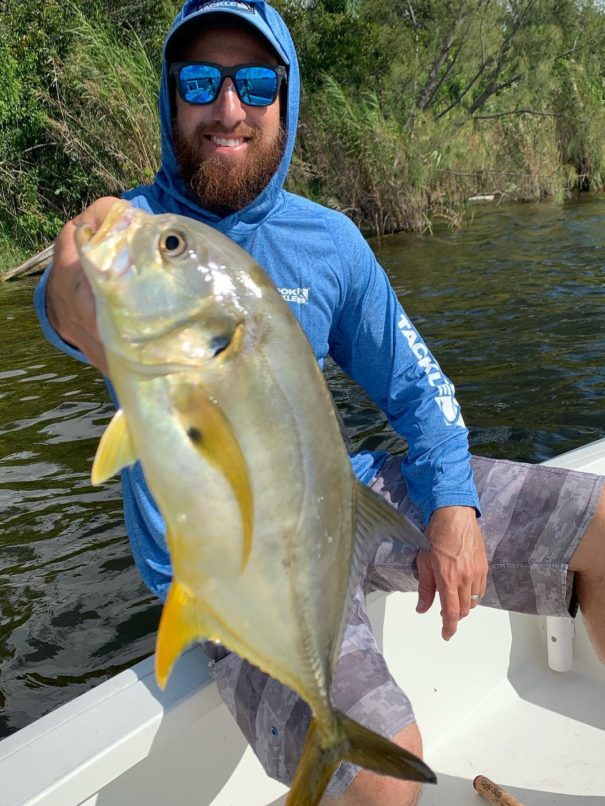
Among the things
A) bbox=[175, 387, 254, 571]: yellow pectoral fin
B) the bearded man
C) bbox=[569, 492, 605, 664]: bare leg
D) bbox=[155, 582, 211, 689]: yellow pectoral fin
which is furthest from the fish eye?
bbox=[569, 492, 605, 664]: bare leg

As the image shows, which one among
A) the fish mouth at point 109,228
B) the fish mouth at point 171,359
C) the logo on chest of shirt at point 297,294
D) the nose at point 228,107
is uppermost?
the nose at point 228,107

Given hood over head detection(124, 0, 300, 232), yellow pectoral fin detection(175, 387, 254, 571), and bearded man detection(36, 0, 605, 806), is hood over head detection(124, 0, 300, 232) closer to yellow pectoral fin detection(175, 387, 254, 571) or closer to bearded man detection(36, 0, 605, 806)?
bearded man detection(36, 0, 605, 806)

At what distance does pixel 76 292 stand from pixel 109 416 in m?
5.36

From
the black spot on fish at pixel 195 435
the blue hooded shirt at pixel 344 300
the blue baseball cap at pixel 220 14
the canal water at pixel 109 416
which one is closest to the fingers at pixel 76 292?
the black spot on fish at pixel 195 435

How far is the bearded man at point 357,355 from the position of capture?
7.52 feet

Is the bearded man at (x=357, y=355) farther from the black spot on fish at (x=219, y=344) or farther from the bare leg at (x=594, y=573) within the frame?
the black spot on fish at (x=219, y=344)

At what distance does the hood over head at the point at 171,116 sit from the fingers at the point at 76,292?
0.98m

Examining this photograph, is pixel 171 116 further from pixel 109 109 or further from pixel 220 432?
pixel 109 109

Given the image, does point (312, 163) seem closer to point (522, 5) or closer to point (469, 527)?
point (522, 5)

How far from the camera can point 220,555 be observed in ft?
3.88

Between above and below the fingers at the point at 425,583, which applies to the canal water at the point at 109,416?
below

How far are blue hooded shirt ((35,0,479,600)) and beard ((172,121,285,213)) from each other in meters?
0.03

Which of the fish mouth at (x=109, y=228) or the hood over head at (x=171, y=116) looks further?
the hood over head at (x=171, y=116)

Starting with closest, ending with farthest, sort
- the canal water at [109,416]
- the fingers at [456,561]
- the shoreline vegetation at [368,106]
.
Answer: the fingers at [456,561] < the canal water at [109,416] < the shoreline vegetation at [368,106]
